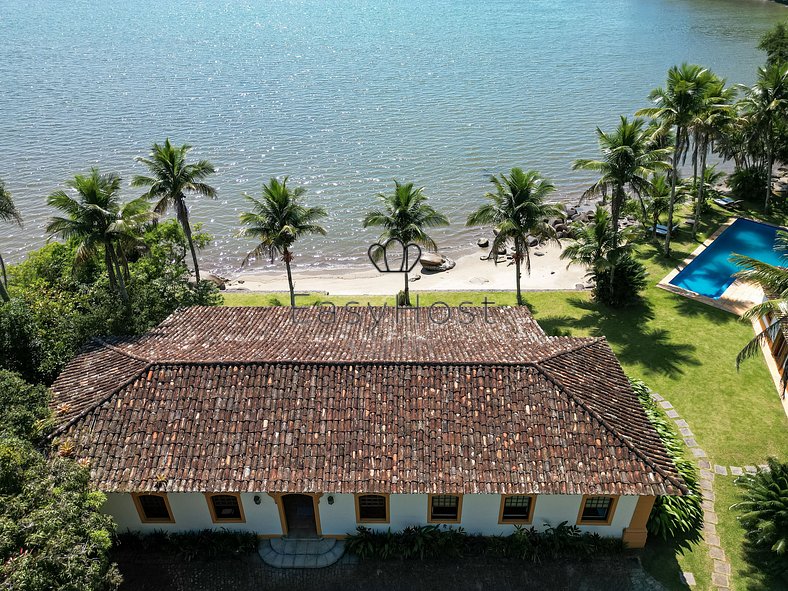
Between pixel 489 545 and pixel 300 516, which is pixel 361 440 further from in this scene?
pixel 489 545

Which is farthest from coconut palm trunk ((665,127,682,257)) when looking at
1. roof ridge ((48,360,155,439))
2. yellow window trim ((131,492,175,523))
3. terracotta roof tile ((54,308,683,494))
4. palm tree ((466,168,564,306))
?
yellow window trim ((131,492,175,523))

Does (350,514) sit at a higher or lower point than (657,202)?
lower

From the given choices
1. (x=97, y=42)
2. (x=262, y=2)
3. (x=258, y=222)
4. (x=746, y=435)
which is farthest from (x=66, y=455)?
(x=262, y=2)

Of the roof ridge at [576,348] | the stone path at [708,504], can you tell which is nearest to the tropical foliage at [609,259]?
the stone path at [708,504]

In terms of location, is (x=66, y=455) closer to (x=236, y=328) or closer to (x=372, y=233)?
(x=236, y=328)

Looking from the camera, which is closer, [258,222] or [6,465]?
[6,465]

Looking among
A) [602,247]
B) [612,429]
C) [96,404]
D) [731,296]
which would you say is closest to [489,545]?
[612,429]
